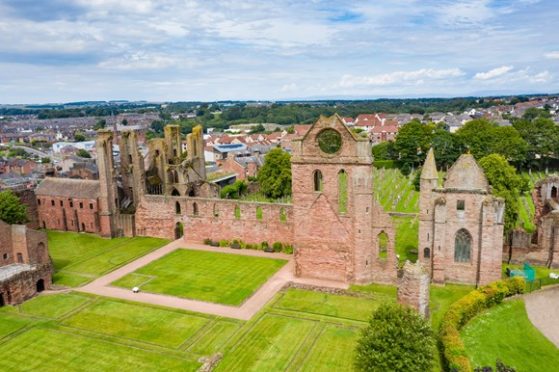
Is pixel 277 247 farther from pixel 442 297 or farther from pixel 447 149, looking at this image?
pixel 447 149

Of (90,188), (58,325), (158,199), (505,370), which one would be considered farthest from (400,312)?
(90,188)

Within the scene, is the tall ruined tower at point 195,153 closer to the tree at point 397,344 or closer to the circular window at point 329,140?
the circular window at point 329,140

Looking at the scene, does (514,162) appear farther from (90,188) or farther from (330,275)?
(90,188)

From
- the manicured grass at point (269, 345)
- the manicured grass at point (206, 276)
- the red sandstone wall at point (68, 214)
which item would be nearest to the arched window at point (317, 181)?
Result: the manicured grass at point (206, 276)

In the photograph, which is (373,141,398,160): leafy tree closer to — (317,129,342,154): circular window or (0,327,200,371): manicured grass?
(317,129,342,154): circular window

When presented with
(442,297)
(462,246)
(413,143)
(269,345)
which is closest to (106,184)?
(269,345)

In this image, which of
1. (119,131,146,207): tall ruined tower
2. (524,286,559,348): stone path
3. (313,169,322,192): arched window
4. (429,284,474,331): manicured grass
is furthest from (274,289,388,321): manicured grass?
(119,131,146,207): tall ruined tower

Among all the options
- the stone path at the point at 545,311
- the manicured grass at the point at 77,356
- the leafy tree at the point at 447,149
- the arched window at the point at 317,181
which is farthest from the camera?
the leafy tree at the point at 447,149
